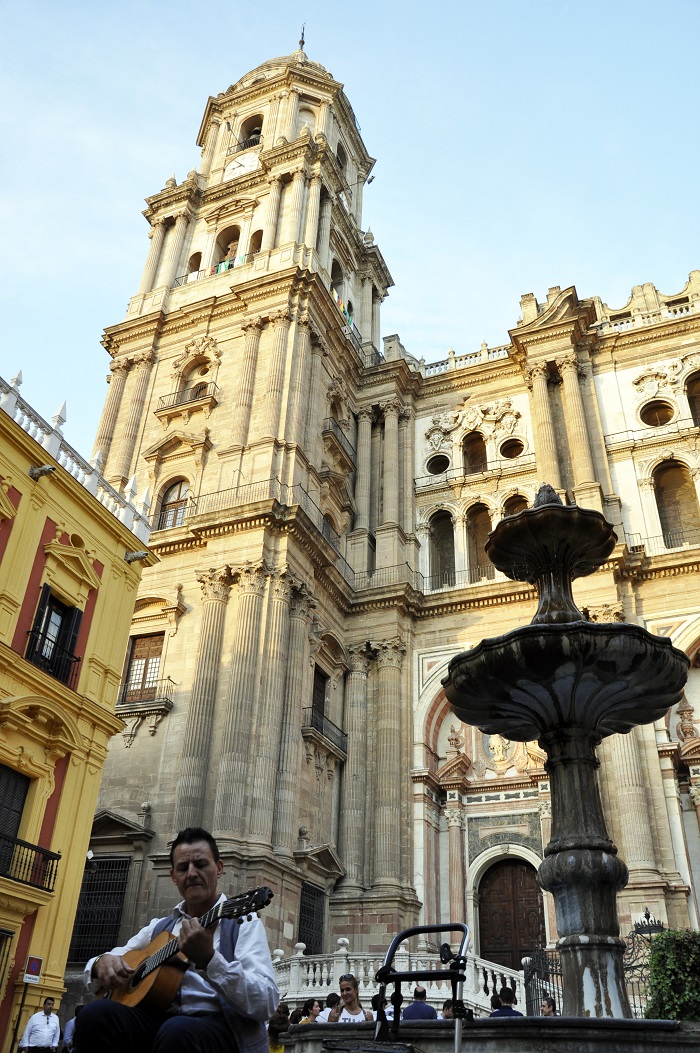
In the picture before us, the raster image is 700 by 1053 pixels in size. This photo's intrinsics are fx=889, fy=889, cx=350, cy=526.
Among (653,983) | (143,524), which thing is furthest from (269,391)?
(653,983)

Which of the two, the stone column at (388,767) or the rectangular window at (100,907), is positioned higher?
the stone column at (388,767)

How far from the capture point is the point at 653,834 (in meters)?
19.4

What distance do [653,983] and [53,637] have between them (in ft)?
34.4

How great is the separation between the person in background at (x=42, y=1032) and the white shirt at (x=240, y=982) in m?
10.3

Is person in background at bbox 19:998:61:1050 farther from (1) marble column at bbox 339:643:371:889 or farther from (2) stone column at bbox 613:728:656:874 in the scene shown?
(2) stone column at bbox 613:728:656:874

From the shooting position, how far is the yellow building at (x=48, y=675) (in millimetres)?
13086

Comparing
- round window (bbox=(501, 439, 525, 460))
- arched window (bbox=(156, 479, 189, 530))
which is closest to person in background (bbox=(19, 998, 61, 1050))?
arched window (bbox=(156, 479, 189, 530))

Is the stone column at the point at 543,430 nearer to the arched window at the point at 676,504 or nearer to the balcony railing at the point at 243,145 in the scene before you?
the arched window at the point at 676,504

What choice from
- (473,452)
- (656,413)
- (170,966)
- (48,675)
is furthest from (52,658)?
(656,413)

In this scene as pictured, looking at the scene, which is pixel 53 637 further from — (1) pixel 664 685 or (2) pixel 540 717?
(1) pixel 664 685

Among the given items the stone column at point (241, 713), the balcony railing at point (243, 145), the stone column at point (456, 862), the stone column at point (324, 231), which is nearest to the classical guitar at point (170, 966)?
the stone column at point (241, 713)

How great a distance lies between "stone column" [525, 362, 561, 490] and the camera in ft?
83.8

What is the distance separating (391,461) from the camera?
91.5ft

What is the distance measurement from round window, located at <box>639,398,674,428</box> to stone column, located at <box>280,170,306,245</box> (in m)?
12.1
